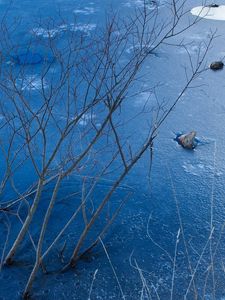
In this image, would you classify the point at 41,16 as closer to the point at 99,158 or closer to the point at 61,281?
the point at 99,158

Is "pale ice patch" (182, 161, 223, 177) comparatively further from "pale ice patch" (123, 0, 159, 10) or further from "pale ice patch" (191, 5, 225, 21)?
"pale ice patch" (123, 0, 159, 10)

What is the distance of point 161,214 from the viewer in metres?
4.04

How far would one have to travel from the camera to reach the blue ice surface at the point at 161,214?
3486 millimetres

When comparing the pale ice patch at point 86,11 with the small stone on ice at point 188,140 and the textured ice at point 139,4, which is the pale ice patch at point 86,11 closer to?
the textured ice at point 139,4

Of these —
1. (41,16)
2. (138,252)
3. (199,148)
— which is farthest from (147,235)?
(41,16)

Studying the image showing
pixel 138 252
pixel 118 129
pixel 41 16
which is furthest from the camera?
pixel 41 16

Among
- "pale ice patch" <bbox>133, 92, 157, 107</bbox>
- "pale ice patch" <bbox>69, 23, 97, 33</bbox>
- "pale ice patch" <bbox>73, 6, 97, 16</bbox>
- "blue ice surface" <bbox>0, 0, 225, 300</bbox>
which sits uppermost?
"pale ice patch" <bbox>73, 6, 97, 16</bbox>

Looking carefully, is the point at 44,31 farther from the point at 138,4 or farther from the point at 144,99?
the point at 144,99

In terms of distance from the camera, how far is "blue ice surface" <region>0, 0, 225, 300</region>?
11.4ft

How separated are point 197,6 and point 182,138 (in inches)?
118

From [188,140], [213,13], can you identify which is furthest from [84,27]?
[188,140]

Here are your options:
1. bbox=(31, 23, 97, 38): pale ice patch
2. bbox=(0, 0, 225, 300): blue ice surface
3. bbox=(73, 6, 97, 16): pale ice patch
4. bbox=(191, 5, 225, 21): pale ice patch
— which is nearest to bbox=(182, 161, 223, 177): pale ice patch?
bbox=(0, 0, 225, 300): blue ice surface

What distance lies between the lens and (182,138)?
4633 mm

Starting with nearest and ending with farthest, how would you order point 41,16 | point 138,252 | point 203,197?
point 138,252 → point 203,197 → point 41,16
